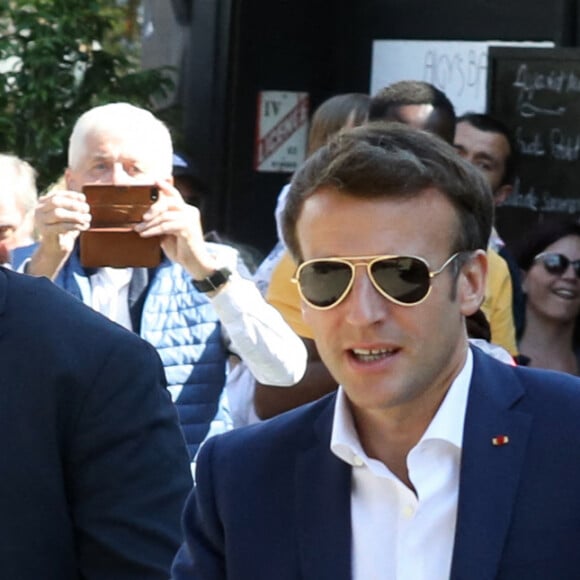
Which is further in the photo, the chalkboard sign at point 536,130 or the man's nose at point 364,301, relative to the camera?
the chalkboard sign at point 536,130

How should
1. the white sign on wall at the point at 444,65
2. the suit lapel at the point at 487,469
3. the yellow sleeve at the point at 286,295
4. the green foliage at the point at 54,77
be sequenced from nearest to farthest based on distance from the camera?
the suit lapel at the point at 487,469
the yellow sleeve at the point at 286,295
the white sign on wall at the point at 444,65
the green foliage at the point at 54,77

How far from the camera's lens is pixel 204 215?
878 centimetres

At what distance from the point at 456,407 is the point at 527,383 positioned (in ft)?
0.40

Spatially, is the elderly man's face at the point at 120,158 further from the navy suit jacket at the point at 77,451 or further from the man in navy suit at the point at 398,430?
the man in navy suit at the point at 398,430

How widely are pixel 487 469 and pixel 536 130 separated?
452 centimetres

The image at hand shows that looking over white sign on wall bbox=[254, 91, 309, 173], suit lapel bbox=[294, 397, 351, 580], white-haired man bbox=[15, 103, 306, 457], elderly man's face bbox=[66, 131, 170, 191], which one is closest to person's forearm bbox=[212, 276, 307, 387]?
white-haired man bbox=[15, 103, 306, 457]

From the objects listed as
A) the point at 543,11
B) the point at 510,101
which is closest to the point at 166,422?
the point at 510,101

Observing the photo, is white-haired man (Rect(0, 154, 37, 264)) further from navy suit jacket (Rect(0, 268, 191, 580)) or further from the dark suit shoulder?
the dark suit shoulder

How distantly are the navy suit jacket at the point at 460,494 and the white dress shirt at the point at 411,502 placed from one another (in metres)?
0.02

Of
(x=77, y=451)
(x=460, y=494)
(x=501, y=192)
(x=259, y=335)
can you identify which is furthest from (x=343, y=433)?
(x=501, y=192)

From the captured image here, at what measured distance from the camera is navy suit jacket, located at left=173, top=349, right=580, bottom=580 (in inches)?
87.9

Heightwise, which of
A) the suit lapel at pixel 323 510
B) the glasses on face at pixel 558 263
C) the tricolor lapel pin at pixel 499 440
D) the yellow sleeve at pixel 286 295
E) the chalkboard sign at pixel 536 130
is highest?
the chalkboard sign at pixel 536 130

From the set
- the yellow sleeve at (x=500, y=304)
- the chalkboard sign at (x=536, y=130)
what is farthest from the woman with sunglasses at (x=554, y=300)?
the chalkboard sign at (x=536, y=130)

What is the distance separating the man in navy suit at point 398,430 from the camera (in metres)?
2.27
